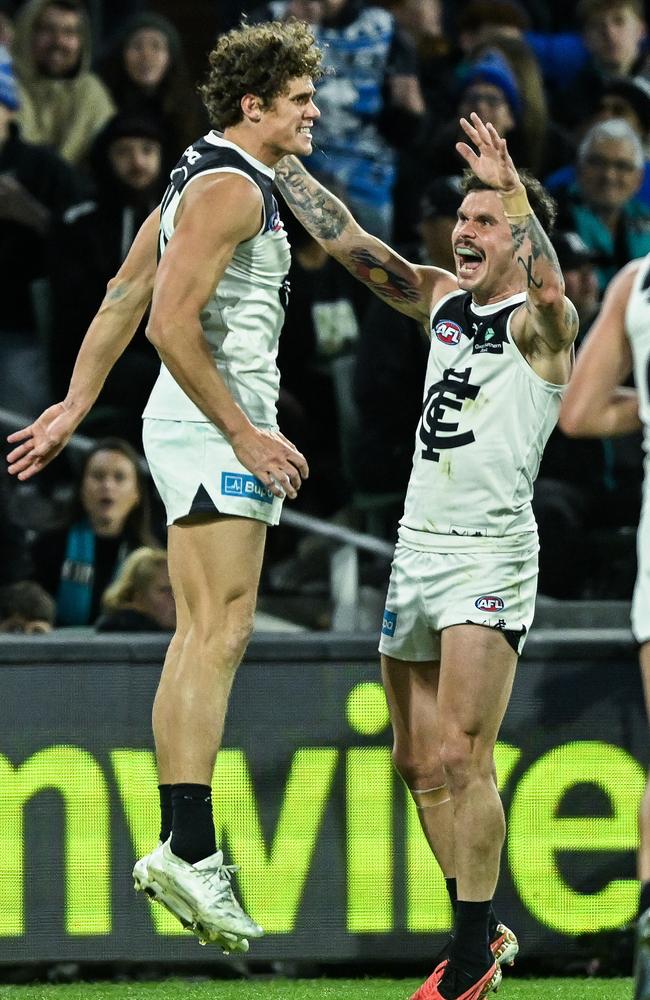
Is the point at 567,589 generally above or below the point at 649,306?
below

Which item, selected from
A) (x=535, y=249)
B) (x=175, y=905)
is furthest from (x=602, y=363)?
(x=175, y=905)

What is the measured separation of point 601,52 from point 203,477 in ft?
19.3

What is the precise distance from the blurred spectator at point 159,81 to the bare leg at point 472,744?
452 centimetres

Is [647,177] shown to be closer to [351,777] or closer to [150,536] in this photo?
[150,536]

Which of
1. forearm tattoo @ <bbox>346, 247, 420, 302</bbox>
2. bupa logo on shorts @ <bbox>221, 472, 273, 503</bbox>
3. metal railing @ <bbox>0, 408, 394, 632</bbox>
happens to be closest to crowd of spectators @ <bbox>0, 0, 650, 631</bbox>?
metal railing @ <bbox>0, 408, 394, 632</bbox>

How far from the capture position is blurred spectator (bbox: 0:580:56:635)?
654 centimetres

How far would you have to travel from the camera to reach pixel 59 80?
349 inches

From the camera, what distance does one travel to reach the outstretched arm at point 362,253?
5.25m

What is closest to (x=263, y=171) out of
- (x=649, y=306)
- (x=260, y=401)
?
(x=260, y=401)

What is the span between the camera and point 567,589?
23.7ft

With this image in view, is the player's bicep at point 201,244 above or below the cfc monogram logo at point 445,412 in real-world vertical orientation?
above

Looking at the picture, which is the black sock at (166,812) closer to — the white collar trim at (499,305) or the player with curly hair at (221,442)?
the player with curly hair at (221,442)

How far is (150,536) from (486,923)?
2699mm

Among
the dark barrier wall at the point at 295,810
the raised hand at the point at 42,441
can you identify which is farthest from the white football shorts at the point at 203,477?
the dark barrier wall at the point at 295,810
